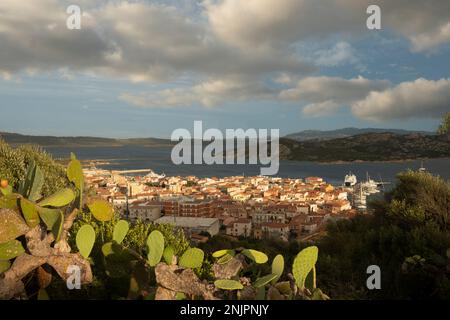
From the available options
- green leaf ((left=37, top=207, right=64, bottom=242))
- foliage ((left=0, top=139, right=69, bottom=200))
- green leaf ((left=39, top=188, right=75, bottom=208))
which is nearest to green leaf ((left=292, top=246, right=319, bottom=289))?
green leaf ((left=37, top=207, right=64, bottom=242))

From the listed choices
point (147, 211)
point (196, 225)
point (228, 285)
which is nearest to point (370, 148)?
point (147, 211)

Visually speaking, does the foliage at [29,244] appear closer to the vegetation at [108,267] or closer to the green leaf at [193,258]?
the vegetation at [108,267]

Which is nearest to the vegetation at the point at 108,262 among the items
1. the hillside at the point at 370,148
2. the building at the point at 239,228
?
the building at the point at 239,228

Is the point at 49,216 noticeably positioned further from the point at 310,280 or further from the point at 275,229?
the point at 275,229

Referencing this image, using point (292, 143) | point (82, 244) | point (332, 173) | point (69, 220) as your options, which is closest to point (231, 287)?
point (82, 244)

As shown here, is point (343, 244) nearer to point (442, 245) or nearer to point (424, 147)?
point (442, 245)

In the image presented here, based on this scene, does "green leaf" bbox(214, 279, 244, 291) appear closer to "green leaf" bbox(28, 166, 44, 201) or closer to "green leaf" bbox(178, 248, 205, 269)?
"green leaf" bbox(178, 248, 205, 269)
